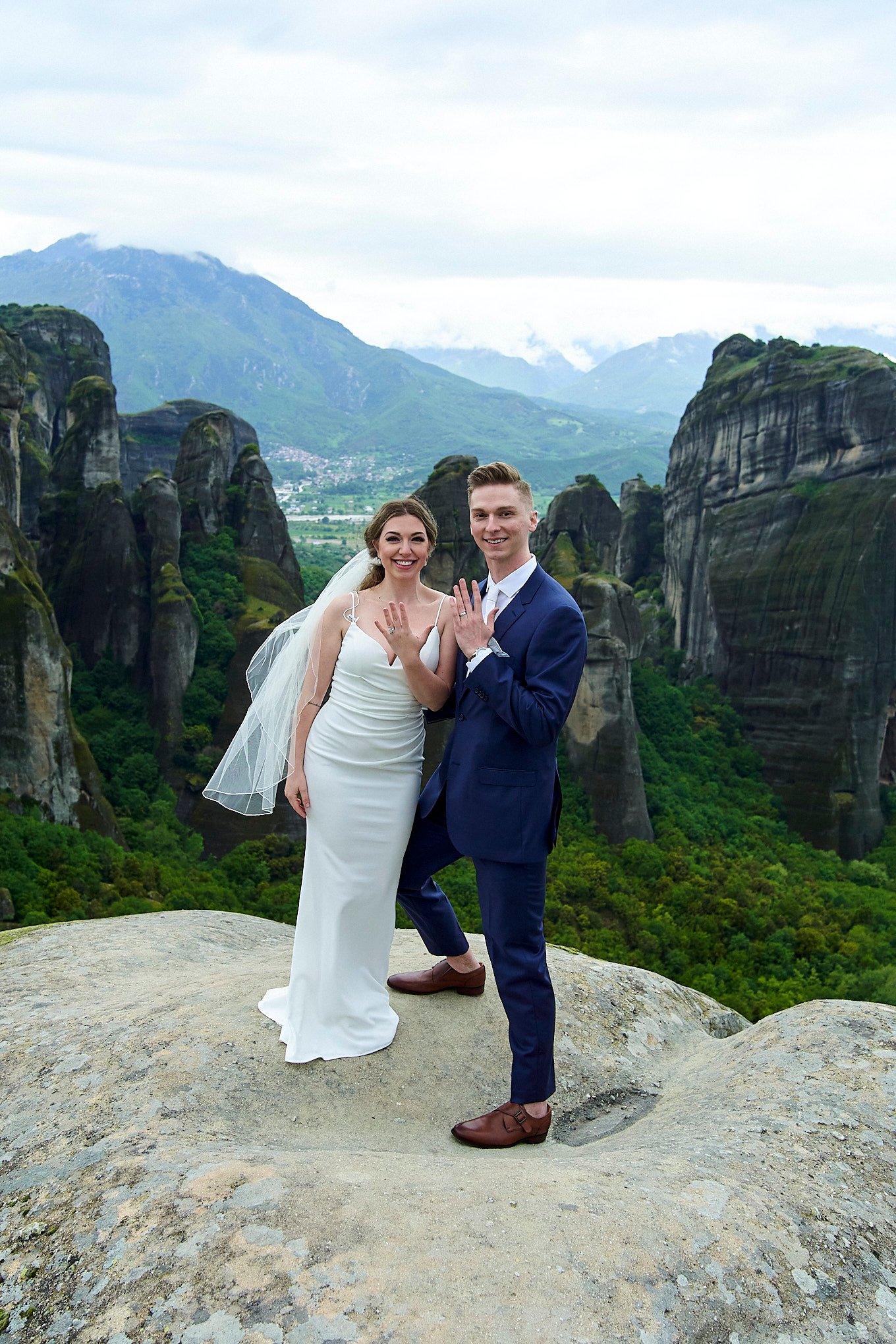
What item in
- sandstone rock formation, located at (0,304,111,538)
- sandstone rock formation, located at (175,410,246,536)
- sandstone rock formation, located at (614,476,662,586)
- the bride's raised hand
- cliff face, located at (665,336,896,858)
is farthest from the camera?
sandstone rock formation, located at (614,476,662,586)

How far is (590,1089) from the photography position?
4930 mm

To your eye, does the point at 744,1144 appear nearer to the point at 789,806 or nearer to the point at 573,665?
the point at 573,665

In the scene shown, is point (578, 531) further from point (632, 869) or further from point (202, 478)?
point (202, 478)

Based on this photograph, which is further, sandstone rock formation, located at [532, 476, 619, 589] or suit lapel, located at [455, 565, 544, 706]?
sandstone rock formation, located at [532, 476, 619, 589]

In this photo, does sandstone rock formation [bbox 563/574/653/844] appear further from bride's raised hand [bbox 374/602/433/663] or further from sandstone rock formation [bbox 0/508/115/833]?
bride's raised hand [bbox 374/602/433/663]

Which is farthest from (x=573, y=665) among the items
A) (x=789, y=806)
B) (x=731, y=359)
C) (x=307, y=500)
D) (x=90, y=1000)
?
(x=307, y=500)

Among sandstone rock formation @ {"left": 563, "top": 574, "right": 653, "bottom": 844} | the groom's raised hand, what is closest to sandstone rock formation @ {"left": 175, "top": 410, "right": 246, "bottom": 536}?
sandstone rock formation @ {"left": 563, "top": 574, "right": 653, "bottom": 844}

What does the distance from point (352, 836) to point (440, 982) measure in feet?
3.90

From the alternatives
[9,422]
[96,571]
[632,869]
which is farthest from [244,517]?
[632,869]

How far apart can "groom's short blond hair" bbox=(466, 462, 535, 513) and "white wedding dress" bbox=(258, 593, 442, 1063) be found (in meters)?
0.76

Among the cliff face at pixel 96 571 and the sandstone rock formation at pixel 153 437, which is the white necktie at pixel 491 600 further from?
the sandstone rock formation at pixel 153 437

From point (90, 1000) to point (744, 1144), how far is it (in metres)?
3.54

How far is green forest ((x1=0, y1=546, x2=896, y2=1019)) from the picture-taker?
16922 mm

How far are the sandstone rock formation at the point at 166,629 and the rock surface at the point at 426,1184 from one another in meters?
22.0
